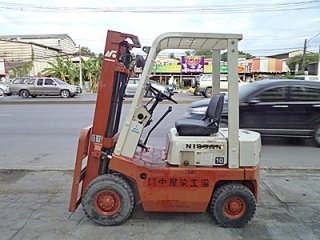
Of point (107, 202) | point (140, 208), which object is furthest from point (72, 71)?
point (107, 202)

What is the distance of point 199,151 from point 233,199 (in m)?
0.70

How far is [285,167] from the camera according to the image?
5.89 meters

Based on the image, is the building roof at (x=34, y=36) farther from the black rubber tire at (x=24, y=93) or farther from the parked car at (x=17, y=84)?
the black rubber tire at (x=24, y=93)

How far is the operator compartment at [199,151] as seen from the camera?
3457 millimetres

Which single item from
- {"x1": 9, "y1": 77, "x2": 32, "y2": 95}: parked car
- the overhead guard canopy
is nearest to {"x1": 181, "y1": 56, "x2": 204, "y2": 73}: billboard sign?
{"x1": 9, "y1": 77, "x2": 32, "y2": 95}: parked car

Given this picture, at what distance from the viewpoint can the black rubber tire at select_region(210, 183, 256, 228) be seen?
3510 mm

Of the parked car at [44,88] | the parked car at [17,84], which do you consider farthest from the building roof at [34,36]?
the parked car at [44,88]

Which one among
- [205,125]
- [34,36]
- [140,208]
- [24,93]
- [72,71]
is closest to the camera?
[205,125]

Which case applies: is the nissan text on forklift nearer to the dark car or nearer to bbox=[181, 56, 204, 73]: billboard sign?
the dark car

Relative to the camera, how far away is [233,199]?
3537 millimetres

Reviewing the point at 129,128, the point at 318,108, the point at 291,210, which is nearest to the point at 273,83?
the point at 318,108

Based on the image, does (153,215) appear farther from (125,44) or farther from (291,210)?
(125,44)

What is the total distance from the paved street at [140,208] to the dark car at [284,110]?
1.85 ft

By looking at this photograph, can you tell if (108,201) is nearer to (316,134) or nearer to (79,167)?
(79,167)
